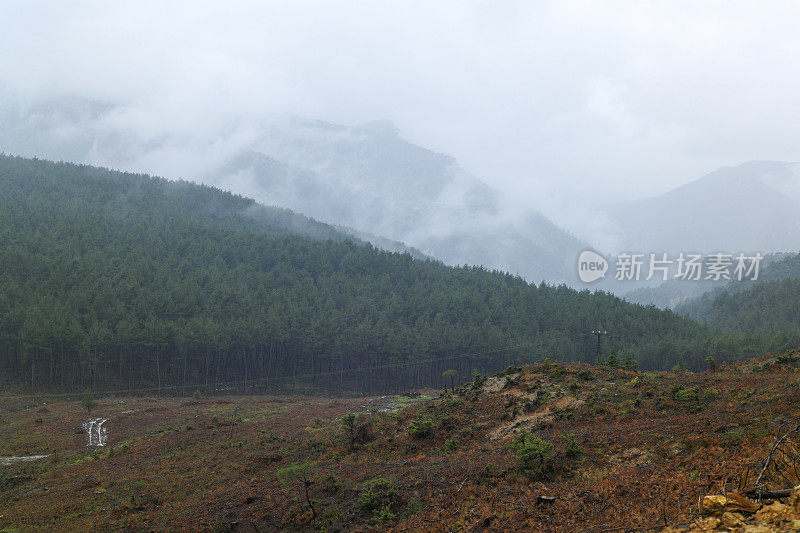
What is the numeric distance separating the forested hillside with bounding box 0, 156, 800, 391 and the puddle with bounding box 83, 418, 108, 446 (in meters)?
29.8

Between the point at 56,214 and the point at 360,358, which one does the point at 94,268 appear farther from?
the point at 360,358

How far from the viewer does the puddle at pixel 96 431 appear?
37.7 meters

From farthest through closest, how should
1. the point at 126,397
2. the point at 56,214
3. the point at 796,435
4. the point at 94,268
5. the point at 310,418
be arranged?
the point at 56,214, the point at 94,268, the point at 126,397, the point at 310,418, the point at 796,435

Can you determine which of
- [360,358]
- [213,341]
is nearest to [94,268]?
[213,341]

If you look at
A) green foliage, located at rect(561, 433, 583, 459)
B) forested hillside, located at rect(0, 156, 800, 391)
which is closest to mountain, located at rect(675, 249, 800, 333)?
forested hillside, located at rect(0, 156, 800, 391)

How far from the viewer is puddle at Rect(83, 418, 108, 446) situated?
3769 cm

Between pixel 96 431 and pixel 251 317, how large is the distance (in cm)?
5061

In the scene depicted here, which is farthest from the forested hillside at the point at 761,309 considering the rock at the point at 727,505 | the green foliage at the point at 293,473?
the rock at the point at 727,505

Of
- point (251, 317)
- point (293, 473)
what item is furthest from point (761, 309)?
point (293, 473)

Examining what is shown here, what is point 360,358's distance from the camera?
94438 millimetres

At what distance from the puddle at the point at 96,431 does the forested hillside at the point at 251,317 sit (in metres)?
29.8

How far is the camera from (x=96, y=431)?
4200cm

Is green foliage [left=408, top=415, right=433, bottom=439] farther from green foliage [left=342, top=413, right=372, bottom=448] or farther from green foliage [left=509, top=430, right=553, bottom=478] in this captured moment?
green foliage [left=509, top=430, right=553, bottom=478]

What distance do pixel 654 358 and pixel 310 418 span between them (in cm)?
7782
